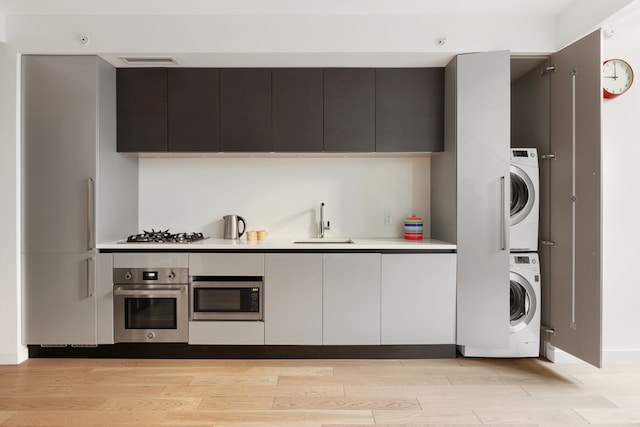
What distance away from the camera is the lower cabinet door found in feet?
11.0

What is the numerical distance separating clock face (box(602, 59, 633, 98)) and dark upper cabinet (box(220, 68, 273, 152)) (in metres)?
2.57

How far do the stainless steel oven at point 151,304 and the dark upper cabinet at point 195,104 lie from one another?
110 cm

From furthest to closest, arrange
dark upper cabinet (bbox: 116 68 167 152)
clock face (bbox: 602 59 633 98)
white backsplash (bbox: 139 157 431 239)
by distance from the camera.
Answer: white backsplash (bbox: 139 157 431 239) → dark upper cabinet (bbox: 116 68 167 152) → clock face (bbox: 602 59 633 98)

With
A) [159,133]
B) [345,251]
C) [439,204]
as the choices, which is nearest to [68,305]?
[159,133]

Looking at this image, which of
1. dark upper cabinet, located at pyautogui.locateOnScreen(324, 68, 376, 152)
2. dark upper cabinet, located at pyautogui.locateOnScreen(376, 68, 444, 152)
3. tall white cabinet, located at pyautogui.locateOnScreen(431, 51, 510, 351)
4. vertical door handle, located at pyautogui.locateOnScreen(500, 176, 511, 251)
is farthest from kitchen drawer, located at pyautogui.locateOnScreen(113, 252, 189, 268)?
vertical door handle, located at pyautogui.locateOnScreen(500, 176, 511, 251)

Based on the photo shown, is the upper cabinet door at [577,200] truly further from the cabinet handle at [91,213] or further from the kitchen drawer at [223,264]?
the cabinet handle at [91,213]

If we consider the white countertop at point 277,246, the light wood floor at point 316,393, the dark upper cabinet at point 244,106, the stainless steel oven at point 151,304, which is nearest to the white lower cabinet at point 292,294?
the white countertop at point 277,246

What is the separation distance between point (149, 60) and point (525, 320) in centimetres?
357

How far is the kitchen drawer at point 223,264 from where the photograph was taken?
3.38m

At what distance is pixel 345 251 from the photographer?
134 inches

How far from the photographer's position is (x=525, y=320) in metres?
3.46

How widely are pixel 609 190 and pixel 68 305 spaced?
165 inches

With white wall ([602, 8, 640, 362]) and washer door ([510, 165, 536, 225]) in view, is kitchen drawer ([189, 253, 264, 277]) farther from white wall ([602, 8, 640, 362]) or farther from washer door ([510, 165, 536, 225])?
white wall ([602, 8, 640, 362])

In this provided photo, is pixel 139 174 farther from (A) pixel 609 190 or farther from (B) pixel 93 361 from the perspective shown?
(A) pixel 609 190
